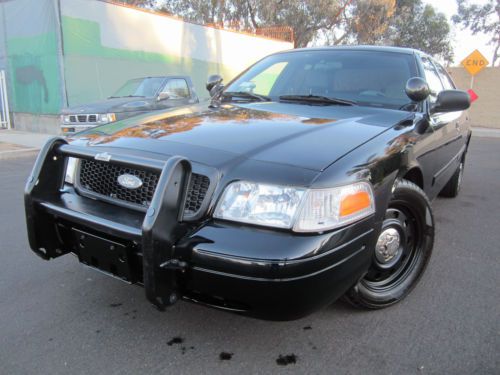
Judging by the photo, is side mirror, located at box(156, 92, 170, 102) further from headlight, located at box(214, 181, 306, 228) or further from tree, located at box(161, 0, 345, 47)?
tree, located at box(161, 0, 345, 47)

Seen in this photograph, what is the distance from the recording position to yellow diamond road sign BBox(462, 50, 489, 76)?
1478 centimetres

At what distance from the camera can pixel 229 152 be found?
2.13 meters

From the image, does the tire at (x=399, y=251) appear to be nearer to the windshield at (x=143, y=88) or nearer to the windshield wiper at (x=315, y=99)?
the windshield wiper at (x=315, y=99)

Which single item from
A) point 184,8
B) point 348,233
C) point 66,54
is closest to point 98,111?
point 66,54

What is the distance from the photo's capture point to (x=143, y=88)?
31.2ft

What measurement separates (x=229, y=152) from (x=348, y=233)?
684 millimetres

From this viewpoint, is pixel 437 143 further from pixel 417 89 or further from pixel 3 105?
pixel 3 105

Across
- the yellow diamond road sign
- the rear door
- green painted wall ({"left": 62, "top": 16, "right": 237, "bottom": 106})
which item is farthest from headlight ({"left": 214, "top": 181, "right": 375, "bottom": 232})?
the yellow diamond road sign

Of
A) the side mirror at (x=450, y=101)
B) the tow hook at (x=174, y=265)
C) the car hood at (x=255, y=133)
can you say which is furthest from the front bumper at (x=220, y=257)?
the side mirror at (x=450, y=101)

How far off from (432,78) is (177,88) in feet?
22.3

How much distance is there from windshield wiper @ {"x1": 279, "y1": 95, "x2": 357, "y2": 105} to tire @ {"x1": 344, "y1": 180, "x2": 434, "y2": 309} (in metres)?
0.85

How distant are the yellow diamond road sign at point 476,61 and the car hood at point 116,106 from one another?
11.6m

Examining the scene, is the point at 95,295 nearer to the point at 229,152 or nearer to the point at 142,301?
the point at 142,301

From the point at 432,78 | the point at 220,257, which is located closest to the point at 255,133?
the point at 220,257
